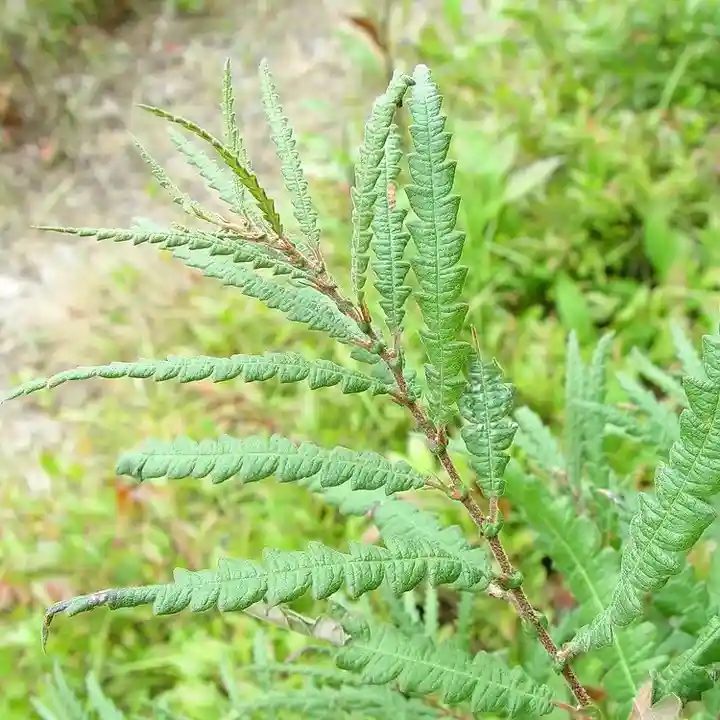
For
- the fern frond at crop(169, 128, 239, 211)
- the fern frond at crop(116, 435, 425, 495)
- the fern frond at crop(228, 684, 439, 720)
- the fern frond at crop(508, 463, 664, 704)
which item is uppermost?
the fern frond at crop(169, 128, 239, 211)

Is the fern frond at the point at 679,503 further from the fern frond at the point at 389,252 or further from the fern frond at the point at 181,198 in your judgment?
the fern frond at the point at 181,198

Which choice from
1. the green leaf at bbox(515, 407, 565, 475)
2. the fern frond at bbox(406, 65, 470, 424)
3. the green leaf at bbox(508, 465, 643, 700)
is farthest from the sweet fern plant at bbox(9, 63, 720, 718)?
the green leaf at bbox(515, 407, 565, 475)

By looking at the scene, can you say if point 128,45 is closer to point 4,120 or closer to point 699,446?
point 4,120

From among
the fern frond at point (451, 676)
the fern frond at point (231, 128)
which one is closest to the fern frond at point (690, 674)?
the fern frond at point (451, 676)

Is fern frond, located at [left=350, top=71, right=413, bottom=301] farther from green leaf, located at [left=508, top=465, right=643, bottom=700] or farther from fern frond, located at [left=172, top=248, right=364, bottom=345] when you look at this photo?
green leaf, located at [left=508, top=465, right=643, bottom=700]

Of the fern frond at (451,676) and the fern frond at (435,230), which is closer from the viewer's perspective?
the fern frond at (435,230)
